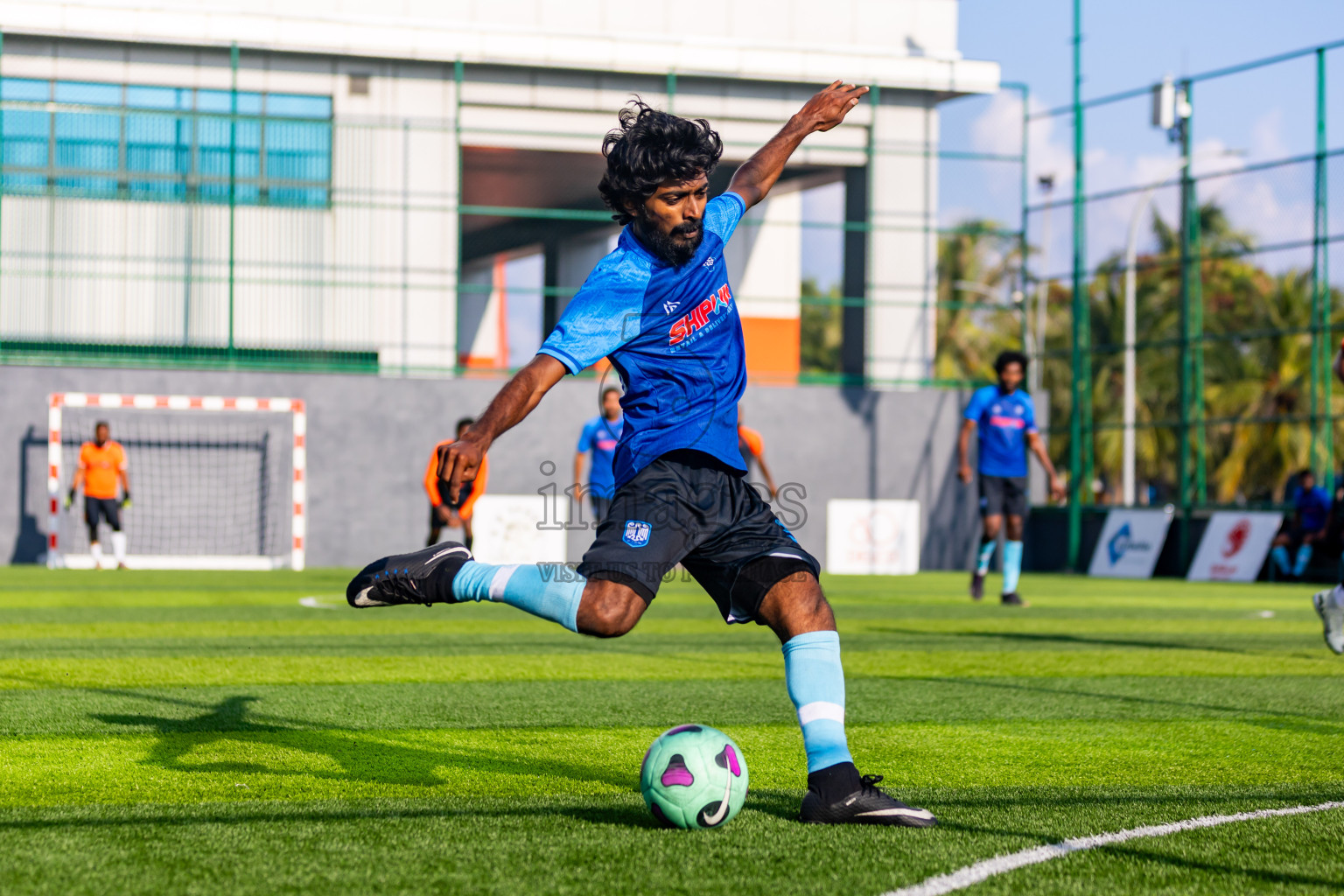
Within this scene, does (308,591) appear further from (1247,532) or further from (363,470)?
(1247,532)

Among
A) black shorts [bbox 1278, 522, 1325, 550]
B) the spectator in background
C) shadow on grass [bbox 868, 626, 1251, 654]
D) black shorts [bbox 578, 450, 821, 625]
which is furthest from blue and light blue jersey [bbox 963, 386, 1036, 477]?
black shorts [bbox 578, 450, 821, 625]

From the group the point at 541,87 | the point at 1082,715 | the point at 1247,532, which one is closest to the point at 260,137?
the point at 541,87

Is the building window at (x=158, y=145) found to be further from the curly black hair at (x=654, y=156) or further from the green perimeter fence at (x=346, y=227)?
the curly black hair at (x=654, y=156)

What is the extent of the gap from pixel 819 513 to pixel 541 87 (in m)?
8.79

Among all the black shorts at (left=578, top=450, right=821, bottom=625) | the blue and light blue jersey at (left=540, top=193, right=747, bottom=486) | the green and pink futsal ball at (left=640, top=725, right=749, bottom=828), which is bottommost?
the green and pink futsal ball at (left=640, top=725, right=749, bottom=828)

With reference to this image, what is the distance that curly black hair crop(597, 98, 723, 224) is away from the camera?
415 cm

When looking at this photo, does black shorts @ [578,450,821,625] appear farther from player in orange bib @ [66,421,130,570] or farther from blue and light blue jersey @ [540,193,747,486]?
player in orange bib @ [66,421,130,570]

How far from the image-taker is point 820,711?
13.8 ft

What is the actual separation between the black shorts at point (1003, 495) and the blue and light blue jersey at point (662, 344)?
32.6 feet

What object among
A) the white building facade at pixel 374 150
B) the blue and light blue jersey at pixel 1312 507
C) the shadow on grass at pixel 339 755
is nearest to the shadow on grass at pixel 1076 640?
the shadow on grass at pixel 339 755

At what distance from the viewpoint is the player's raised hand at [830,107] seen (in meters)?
5.03

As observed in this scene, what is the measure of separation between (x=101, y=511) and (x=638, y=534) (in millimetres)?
17602

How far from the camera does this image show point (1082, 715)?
6.48 m

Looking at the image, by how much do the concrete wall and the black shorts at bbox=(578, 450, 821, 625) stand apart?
645 inches
